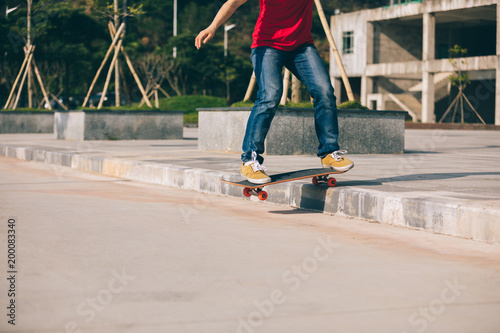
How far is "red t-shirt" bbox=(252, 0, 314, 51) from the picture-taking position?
6.07 m

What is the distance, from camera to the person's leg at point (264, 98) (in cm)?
601

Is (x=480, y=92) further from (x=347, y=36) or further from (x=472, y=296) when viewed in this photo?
(x=472, y=296)

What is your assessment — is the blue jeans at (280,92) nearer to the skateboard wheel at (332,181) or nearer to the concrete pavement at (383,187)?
the skateboard wheel at (332,181)

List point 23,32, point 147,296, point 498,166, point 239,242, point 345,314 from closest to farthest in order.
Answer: point 345,314 → point 147,296 → point 239,242 → point 498,166 → point 23,32

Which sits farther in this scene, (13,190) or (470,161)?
(470,161)

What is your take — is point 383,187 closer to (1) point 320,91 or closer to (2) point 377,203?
(2) point 377,203

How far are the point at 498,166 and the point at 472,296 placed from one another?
5.97 metres

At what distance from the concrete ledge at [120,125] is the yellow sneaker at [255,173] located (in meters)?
11.5

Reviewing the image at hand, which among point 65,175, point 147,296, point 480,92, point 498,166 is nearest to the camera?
point 147,296

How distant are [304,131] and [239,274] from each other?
25.7 ft

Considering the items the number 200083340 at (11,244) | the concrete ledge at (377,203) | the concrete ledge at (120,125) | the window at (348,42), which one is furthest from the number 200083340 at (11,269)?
the window at (348,42)

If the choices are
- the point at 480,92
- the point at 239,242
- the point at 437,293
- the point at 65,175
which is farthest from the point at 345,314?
the point at 480,92

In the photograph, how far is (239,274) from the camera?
12.1 ft

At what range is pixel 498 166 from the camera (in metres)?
8.91
